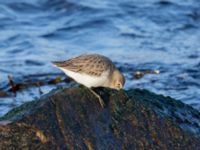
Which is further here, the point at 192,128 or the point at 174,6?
the point at 174,6

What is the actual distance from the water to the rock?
2929 mm

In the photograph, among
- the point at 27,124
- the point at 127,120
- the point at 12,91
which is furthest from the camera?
the point at 12,91

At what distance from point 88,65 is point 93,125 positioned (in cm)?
90

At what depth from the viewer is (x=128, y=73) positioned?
10.4 metres

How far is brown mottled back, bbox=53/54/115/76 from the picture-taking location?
6.03 meters

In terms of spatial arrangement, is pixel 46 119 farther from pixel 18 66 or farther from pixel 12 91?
pixel 18 66

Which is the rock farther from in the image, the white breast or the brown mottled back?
the brown mottled back

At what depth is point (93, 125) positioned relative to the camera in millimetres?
5328

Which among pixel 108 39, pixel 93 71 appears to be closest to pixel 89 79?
pixel 93 71

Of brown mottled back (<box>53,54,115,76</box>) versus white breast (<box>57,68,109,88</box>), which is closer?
white breast (<box>57,68,109,88</box>)

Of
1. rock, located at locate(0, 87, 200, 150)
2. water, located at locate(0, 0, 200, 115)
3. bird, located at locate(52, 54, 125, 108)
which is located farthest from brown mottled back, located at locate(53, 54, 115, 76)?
water, located at locate(0, 0, 200, 115)

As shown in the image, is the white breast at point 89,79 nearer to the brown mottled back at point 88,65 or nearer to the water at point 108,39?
the brown mottled back at point 88,65

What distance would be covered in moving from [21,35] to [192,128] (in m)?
7.74

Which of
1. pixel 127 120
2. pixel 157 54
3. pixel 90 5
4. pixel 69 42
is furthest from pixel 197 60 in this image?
pixel 127 120
